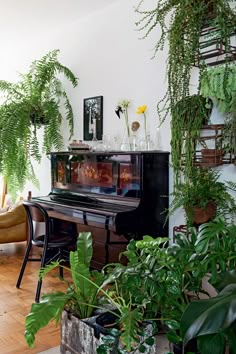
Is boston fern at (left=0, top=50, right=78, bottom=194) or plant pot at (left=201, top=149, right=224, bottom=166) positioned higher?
boston fern at (left=0, top=50, right=78, bottom=194)

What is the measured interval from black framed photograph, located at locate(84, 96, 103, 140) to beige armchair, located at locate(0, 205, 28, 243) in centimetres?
135

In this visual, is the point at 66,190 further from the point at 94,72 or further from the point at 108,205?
the point at 94,72

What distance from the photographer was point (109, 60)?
12.8 feet

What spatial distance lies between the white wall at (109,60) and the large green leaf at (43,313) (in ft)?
5.54

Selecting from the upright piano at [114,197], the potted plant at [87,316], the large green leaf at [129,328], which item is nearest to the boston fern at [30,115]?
the upright piano at [114,197]

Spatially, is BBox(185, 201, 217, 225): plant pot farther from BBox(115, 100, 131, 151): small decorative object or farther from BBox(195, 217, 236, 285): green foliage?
BBox(115, 100, 131, 151): small decorative object

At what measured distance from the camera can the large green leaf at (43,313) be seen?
1.46 metres

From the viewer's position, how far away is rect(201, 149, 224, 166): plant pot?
8.35 feet

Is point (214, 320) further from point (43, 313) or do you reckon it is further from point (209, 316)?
point (43, 313)

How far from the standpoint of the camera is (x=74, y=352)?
1.62 m

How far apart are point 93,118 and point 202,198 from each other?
197 centimetres

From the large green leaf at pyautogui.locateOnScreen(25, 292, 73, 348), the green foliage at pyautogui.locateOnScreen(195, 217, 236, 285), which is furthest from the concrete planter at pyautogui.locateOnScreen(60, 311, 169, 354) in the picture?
the green foliage at pyautogui.locateOnScreen(195, 217, 236, 285)

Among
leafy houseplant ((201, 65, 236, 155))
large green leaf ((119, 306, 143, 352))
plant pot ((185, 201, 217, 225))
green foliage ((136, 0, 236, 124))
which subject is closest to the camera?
large green leaf ((119, 306, 143, 352))

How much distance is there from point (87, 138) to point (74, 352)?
9.35 ft
